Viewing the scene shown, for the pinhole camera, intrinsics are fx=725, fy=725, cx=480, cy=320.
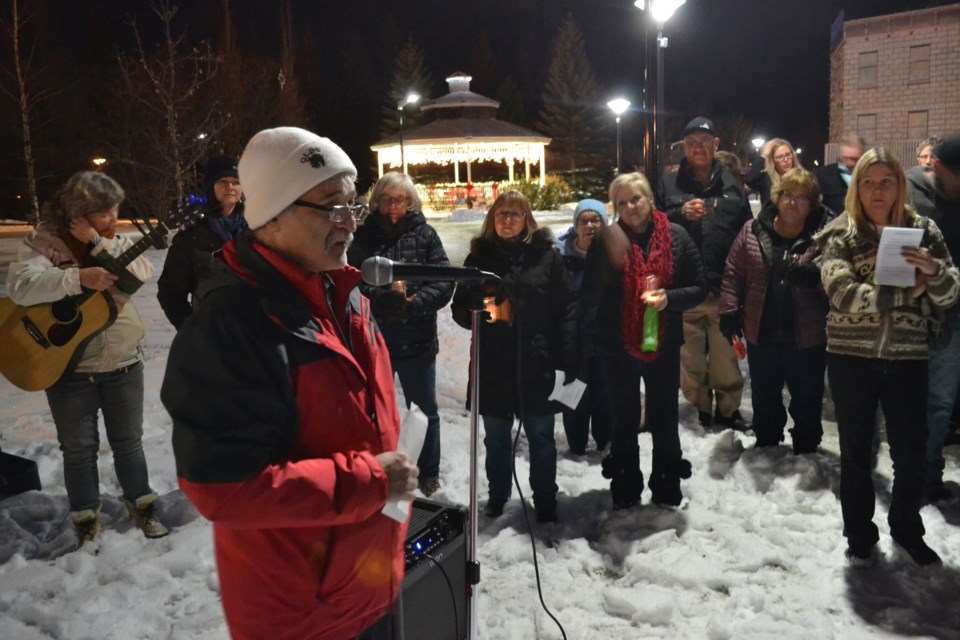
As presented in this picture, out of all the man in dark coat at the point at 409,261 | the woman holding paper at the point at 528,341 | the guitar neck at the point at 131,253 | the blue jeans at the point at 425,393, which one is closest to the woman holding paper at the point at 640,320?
the woman holding paper at the point at 528,341

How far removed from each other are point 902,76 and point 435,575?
31.0 meters

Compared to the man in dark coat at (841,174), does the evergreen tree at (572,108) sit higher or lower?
higher

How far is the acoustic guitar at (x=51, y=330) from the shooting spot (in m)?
4.25

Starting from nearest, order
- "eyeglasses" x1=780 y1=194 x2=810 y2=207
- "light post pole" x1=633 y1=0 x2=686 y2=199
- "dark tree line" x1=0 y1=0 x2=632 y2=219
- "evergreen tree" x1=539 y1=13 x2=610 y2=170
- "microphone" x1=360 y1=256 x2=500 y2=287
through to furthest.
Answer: "microphone" x1=360 y1=256 x2=500 y2=287 → "eyeglasses" x1=780 y1=194 x2=810 y2=207 → "light post pole" x1=633 y1=0 x2=686 y2=199 → "dark tree line" x1=0 y1=0 x2=632 y2=219 → "evergreen tree" x1=539 y1=13 x2=610 y2=170

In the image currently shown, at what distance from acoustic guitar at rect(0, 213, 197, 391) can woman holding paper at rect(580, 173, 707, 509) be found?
Answer: 2917 millimetres

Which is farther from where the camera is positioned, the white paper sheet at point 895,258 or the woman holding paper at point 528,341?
the woman holding paper at point 528,341

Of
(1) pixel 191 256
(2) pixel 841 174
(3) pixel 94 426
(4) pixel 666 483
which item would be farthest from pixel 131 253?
(2) pixel 841 174

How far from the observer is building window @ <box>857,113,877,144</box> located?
92.2 feet

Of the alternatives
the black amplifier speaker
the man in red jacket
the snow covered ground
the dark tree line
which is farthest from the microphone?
the dark tree line

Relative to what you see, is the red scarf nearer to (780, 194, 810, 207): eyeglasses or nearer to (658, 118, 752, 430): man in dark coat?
(780, 194, 810, 207): eyeglasses

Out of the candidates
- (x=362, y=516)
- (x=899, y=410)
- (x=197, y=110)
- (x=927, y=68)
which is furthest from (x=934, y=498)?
(x=197, y=110)

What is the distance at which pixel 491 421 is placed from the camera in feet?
15.7

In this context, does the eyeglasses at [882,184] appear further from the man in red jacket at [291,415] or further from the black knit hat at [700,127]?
the man in red jacket at [291,415]

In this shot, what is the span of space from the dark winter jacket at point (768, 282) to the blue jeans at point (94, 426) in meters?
4.26
